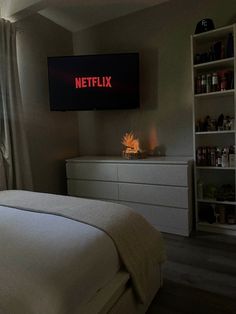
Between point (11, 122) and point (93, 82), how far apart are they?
3.50 ft

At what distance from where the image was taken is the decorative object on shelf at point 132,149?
9.29 feet

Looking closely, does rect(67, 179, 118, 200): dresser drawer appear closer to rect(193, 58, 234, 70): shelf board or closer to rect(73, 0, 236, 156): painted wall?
rect(73, 0, 236, 156): painted wall

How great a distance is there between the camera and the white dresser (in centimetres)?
250

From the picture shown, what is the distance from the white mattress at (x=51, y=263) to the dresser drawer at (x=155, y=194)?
1.39 meters

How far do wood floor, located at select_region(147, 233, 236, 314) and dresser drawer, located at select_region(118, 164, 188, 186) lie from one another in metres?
0.60

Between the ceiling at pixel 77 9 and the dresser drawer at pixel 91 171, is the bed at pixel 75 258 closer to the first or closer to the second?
the dresser drawer at pixel 91 171

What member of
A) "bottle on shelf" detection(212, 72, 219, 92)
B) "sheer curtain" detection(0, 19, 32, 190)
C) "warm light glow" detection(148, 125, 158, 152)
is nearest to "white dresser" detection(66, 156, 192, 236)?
"warm light glow" detection(148, 125, 158, 152)

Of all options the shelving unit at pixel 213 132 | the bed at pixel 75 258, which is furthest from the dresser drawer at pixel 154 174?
the bed at pixel 75 258

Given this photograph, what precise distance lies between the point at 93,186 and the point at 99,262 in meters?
1.87

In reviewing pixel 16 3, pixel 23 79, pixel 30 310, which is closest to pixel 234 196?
pixel 30 310

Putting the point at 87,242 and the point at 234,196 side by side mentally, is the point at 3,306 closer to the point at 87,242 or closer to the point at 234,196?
the point at 87,242

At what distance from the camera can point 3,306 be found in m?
0.77

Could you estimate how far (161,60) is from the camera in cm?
299

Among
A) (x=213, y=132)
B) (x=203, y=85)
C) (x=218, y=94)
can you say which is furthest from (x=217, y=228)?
(x=203, y=85)
